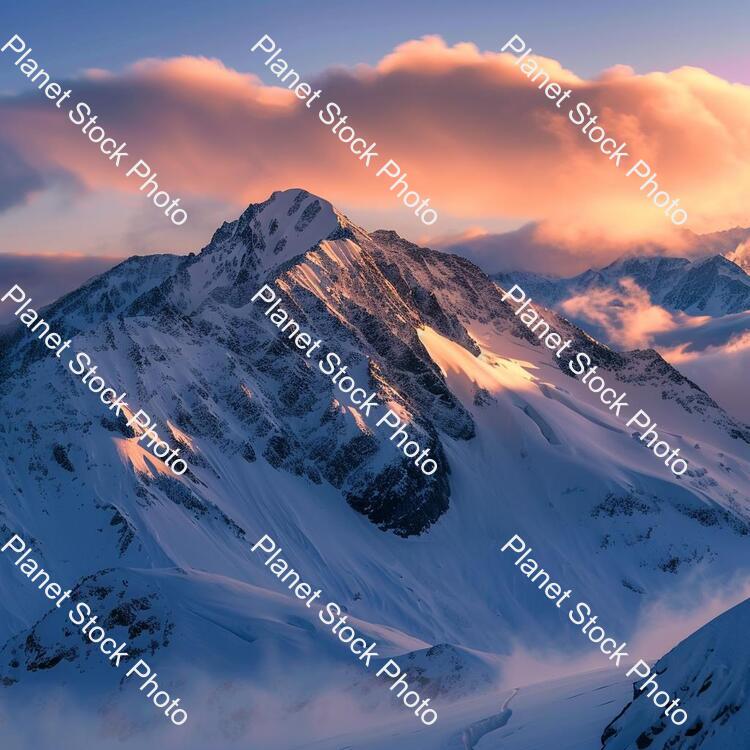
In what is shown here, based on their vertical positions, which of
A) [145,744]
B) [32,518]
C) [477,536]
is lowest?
[477,536]

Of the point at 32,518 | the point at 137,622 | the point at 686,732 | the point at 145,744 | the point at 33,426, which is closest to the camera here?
the point at 686,732

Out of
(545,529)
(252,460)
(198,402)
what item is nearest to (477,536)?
(545,529)

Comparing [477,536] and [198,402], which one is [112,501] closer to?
[198,402]

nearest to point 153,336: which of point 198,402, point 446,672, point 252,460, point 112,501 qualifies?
point 198,402

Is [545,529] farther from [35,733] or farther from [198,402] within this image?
[35,733]

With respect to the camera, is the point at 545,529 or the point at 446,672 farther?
the point at 545,529

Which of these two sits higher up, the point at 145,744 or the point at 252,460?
the point at 252,460

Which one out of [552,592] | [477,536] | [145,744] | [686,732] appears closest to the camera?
[686,732]

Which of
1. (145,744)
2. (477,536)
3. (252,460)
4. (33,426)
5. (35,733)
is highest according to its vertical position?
(33,426)

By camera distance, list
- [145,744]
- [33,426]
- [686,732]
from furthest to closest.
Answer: [33,426]
[145,744]
[686,732]
